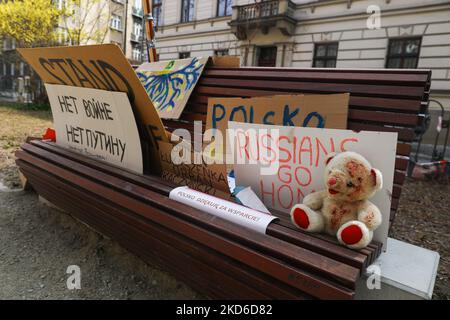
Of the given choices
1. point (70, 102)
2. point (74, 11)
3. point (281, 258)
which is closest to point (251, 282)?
point (281, 258)

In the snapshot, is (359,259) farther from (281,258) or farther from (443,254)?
(443,254)

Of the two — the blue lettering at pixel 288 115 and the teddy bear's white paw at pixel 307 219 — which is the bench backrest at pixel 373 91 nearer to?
the blue lettering at pixel 288 115

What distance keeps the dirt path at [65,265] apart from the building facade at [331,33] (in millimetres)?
11744

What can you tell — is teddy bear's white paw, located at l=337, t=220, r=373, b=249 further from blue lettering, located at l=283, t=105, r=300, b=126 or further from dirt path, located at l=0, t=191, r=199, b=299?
dirt path, located at l=0, t=191, r=199, b=299

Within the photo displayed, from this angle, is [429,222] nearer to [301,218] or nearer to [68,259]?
[301,218]

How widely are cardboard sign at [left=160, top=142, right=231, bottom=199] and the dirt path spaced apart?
1.97 ft

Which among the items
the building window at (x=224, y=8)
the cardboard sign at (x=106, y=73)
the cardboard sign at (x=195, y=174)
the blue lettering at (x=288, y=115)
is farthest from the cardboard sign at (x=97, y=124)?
the building window at (x=224, y=8)

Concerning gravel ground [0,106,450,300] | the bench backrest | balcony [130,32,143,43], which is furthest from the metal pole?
balcony [130,32,143,43]

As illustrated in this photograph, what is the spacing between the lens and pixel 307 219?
130cm

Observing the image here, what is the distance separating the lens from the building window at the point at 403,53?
11125 millimetres

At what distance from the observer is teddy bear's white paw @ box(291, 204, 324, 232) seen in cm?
130

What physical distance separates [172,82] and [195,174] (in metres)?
1.49
